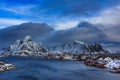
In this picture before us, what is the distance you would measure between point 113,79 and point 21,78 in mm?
30434

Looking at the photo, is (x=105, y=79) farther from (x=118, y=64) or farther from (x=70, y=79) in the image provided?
(x=118, y=64)

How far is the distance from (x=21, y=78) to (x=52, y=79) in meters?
10.9

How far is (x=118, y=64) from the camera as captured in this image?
141625 millimetres

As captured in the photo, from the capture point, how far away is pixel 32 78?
300 feet

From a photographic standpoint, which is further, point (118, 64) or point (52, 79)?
point (118, 64)

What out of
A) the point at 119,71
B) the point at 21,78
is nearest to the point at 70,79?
the point at 21,78

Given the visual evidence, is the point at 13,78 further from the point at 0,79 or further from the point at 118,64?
the point at 118,64

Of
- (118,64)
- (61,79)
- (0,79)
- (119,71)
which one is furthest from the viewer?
(118,64)

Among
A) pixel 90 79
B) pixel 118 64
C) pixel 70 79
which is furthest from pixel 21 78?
pixel 118 64

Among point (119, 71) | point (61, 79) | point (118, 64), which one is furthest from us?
point (118, 64)

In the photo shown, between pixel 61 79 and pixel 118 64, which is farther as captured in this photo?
pixel 118 64

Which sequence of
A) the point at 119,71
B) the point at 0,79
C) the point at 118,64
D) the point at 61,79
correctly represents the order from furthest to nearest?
the point at 118,64 → the point at 119,71 → the point at 61,79 → the point at 0,79

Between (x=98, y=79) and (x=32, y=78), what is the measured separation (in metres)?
22.2

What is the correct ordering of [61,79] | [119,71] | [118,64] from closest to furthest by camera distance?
[61,79] → [119,71] → [118,64]
